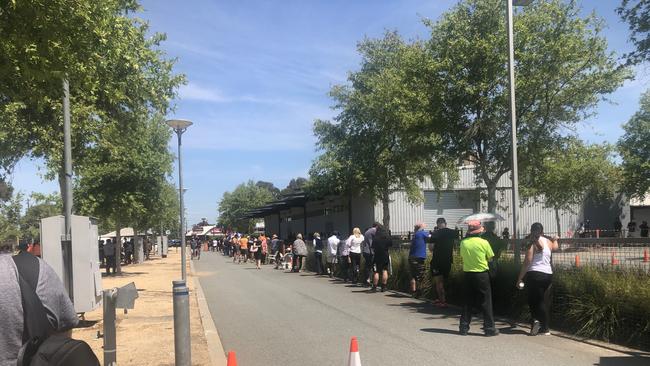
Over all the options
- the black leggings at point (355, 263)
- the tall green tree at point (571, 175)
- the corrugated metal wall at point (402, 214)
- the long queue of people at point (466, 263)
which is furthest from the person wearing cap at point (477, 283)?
the corrugated metal wall at point (402, 214)

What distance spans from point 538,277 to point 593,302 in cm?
82

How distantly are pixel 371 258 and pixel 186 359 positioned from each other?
9.69 meters

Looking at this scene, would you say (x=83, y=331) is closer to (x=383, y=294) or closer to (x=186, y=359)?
(x=186, y=359)

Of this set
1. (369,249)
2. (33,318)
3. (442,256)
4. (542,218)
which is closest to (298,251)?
(369,249)

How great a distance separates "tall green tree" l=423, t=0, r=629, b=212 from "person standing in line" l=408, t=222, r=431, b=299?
4744 mm

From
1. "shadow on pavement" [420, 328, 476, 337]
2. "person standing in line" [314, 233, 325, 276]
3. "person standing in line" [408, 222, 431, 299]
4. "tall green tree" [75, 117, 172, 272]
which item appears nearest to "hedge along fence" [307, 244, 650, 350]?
"shadow on pavement" [420, 328, 476, 337]

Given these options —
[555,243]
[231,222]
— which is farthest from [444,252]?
[231,222]

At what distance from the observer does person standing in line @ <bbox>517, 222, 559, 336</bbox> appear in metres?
8.73

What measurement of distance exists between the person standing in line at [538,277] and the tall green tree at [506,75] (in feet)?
25.4

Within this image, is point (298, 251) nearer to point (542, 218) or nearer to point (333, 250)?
point (333, 250)

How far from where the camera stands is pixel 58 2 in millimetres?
5773

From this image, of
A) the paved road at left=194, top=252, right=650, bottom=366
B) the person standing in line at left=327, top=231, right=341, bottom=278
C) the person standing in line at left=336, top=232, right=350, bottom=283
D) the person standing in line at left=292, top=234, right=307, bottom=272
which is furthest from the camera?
the person standing in line at left=292, top=234, right=307, bottom=272

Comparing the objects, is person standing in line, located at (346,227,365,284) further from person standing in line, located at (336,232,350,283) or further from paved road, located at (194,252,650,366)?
paved road, located at (194,252,650,366)

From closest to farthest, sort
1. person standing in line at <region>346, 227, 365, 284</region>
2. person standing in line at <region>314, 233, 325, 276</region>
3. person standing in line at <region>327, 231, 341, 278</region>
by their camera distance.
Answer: person standing in line at <region>346, 227, 365, 284</region> → person standing in line at <region>327, 231, 341, 278</region> → person standing in line at <region>314, 233, 325, 276</region>
